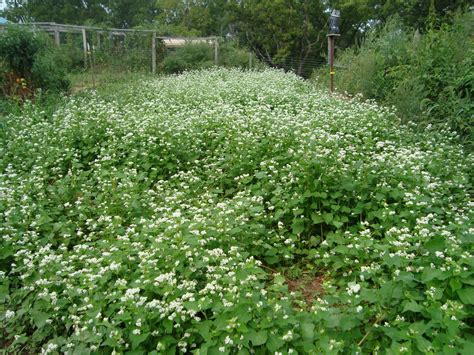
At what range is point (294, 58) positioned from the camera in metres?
25.3

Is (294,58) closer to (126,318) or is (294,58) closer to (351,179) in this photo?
(351,179)

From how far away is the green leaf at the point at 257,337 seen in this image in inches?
87.5

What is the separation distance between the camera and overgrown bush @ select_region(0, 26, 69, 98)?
29.5 feet

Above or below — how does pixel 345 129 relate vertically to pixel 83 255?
above

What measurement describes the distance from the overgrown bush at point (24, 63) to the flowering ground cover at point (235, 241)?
3935 mm

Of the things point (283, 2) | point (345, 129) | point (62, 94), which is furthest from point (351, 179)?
point (283, 2)

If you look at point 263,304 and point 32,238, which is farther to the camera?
point 32,238

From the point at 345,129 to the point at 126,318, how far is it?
3.94 meters

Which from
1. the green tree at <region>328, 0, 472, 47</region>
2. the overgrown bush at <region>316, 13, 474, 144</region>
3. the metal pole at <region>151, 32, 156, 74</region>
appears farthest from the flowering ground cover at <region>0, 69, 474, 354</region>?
the green tree at <region>328, 0, 472, 47</region>

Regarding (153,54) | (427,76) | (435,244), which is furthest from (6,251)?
(153,54)

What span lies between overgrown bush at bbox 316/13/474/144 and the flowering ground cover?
2.51 feet

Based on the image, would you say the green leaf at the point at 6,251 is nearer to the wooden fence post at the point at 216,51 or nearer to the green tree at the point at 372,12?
the wooden fence post at the point at 216,51

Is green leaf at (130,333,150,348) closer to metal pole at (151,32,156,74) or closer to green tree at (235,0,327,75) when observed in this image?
metal pole at (151,32,156,74)

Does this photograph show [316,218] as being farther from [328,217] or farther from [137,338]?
[137,338]
